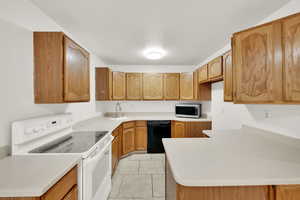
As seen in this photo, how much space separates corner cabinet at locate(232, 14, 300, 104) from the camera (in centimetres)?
103

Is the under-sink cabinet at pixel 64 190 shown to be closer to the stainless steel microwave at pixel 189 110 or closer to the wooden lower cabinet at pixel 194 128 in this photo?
the wooden lower cabinet at pixel 194 128

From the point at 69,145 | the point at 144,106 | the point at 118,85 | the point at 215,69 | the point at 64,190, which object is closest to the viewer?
the point at 64,190

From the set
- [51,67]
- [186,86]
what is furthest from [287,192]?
[186,86]

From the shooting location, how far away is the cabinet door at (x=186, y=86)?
354 cm

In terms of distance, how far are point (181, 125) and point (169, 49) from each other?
169cm

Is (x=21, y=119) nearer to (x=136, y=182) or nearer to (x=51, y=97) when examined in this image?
(x=51, y=97)

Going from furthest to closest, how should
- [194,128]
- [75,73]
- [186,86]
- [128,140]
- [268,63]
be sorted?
1. [186,86]
2. [128,140]
3. [194,128]
4. [75,73]
5. [268,63]

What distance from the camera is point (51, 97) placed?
1437 millimetres

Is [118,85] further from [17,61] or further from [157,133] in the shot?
[17,61]

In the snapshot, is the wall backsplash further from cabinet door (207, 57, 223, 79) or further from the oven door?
the oven door

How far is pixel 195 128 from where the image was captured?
313 centimetres

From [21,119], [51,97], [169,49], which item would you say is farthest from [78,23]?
[169,49]

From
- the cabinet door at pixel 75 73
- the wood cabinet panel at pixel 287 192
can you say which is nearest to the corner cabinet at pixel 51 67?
the cabinet door at pixel 75 73

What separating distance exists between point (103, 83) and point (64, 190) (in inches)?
Result: 99.4
